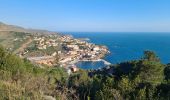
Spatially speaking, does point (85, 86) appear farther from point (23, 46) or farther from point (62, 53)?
point (62, 53)

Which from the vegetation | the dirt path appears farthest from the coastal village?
the vegetation

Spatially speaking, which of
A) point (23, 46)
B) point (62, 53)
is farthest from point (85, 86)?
point (62, 53)

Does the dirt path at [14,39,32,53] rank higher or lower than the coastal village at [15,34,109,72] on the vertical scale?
higher

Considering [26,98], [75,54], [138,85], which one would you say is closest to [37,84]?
[26,98]

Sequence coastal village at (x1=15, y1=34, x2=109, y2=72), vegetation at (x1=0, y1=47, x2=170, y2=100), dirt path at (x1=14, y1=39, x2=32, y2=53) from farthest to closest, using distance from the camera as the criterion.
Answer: dirt path at (x1=14, y1=39, x2=32, y2=53), coastal village at (x1=15, y1=34, x2=109, y2=72), vegetation at (x1=0, y1=47, x2=170, y2=100)

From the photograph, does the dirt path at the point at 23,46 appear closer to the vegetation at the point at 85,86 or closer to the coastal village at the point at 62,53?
the coastal village at the point at 62,53

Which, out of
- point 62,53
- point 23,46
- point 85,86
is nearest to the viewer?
point 85,86

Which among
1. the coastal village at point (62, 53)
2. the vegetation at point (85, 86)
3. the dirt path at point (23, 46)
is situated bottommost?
the coastal village at point (62, 53)

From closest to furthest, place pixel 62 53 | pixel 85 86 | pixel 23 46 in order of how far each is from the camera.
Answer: pixel 85 86 < pixel 23 46 < pixel 62 53

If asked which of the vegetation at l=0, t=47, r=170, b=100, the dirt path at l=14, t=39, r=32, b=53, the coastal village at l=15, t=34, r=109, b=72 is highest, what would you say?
the vegetation at l=0, t=47, r=170, b=100

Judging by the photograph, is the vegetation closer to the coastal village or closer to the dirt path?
the coastal village

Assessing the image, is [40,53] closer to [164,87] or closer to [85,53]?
[85,53]

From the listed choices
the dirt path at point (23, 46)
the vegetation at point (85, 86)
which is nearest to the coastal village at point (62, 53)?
the dirt path at point (23, 46)
